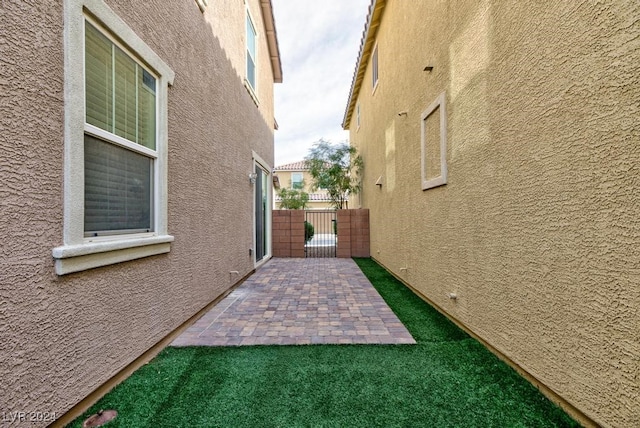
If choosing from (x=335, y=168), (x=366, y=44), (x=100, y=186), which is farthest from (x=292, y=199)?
(x=100, y=186)

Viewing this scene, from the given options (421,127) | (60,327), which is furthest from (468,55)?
(60,327)

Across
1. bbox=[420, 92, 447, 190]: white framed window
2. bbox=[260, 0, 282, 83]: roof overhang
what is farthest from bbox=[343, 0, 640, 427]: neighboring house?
bbox=[260, 0, 282, 83]: roof overhang

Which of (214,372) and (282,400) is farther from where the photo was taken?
(214,372)

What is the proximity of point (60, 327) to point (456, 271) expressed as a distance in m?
4.17

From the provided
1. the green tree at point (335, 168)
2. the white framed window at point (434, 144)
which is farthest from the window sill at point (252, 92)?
the green tree at point (335, 168)

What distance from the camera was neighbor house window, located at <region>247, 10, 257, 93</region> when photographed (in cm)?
733

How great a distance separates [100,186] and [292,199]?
16948 mm

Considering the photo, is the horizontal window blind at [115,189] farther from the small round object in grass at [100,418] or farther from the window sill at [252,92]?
the window sill at [252,92]

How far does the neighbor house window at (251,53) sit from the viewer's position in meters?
7.33

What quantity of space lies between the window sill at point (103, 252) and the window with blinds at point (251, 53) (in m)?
5.51

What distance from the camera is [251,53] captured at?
761cm

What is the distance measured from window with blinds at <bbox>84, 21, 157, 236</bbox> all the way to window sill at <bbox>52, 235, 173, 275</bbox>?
18 cm

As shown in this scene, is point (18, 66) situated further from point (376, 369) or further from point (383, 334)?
point (383, 334)

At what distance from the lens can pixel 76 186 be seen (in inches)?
85.9
